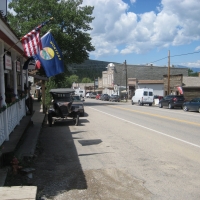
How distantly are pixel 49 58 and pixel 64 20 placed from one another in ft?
91.9

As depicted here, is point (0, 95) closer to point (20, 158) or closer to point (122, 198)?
point (20, 158)

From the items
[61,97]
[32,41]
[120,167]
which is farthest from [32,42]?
[61,97]

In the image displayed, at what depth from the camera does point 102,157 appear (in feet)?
28.0

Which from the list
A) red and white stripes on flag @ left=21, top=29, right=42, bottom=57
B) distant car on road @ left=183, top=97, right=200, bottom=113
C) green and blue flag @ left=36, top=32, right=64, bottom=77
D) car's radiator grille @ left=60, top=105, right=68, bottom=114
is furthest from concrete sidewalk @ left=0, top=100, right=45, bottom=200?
distant car on road @ left=183, top=97, right=200, bottom=113

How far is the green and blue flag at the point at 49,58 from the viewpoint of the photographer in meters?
11.1

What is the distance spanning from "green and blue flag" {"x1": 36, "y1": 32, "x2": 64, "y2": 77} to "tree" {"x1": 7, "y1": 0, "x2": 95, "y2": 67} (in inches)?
995

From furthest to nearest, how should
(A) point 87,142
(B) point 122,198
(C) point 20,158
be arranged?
(A) point 87,142 → (C) point 20,158 → (B) point 122,198

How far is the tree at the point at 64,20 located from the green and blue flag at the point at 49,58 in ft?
82.9

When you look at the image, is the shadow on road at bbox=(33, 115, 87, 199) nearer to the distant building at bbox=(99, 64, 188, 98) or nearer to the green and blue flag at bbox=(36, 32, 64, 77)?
the green and blue flag at bbox=(36, 32, 64, 77)

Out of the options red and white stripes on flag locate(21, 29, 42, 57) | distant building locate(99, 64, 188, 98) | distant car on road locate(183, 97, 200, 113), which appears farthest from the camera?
distant building locate(99, 64, 188, 98)

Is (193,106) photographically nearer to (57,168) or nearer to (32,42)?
(32,42)

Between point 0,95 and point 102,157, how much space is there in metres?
3.52

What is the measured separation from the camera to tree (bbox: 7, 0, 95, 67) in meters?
37.1

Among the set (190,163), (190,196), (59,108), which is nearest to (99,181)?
(190,196)
